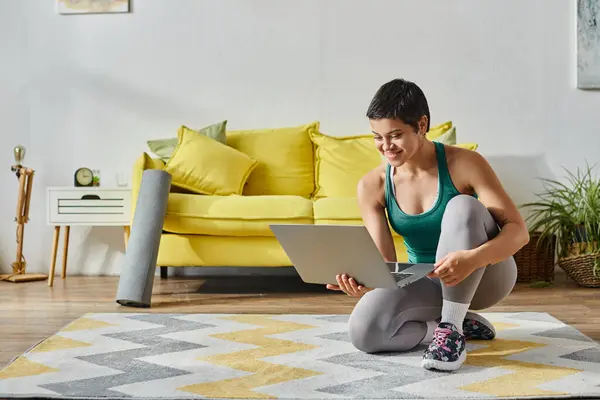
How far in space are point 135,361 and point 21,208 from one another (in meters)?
2.60

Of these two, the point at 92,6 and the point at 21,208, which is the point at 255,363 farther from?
the point at 92,6

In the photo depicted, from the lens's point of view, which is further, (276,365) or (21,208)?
(21,208)

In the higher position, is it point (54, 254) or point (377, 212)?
point (377, 212)

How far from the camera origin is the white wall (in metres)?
4.89

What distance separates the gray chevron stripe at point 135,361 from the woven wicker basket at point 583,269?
7.01 ft

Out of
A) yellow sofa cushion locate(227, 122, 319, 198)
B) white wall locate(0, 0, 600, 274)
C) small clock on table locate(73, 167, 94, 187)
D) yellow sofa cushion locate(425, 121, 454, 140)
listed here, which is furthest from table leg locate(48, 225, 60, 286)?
yellow sofa cushion locate(425, 121, 454, 140)

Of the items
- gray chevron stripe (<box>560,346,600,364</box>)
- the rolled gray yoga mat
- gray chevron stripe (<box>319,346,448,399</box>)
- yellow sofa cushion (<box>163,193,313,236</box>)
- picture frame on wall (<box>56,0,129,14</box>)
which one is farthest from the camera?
picture frame on wall (<box>56,0,129,14</box>)

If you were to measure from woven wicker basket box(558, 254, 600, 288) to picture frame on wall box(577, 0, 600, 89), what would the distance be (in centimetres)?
113

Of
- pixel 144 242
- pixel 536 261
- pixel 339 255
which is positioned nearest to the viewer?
pixel 339 255

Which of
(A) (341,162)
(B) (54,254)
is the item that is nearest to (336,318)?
(A) (341,162)

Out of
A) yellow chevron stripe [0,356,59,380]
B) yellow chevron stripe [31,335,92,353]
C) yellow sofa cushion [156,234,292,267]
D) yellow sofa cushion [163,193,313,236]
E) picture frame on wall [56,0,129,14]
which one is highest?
picture frame on wall [56,0,129,14]

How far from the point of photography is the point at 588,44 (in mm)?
4832

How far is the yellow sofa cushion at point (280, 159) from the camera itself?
15.3 feet

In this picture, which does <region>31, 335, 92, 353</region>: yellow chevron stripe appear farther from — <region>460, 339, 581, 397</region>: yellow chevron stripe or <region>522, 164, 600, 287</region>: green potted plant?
<region>522, 164, 600, 287</region>: green potted plant
